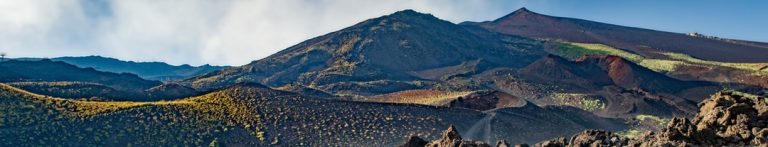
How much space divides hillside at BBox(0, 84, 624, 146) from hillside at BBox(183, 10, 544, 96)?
38.4 metres

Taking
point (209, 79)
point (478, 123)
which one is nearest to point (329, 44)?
point (209, 79)

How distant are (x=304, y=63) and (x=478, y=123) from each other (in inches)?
2659

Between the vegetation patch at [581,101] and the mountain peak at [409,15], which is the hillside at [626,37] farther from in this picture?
the vegetation patch at [581,101]

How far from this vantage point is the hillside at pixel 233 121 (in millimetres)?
35875

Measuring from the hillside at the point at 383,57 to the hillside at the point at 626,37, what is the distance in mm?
14555

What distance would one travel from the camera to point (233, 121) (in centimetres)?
3988

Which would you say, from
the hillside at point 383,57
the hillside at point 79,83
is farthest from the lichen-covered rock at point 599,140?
the hillside at point 383,57

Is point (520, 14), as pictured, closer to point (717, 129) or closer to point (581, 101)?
point (581, 101)

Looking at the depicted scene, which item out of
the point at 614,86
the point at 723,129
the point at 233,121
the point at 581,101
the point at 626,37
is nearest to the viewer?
the point at 723,129

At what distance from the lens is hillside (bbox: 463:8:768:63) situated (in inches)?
4916

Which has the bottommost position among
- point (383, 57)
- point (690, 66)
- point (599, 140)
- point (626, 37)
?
point (599, 140)

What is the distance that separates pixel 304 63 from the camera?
4407 inches

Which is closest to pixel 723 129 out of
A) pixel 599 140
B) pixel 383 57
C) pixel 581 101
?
pixel 599 140

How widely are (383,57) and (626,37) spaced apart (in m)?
55.6
